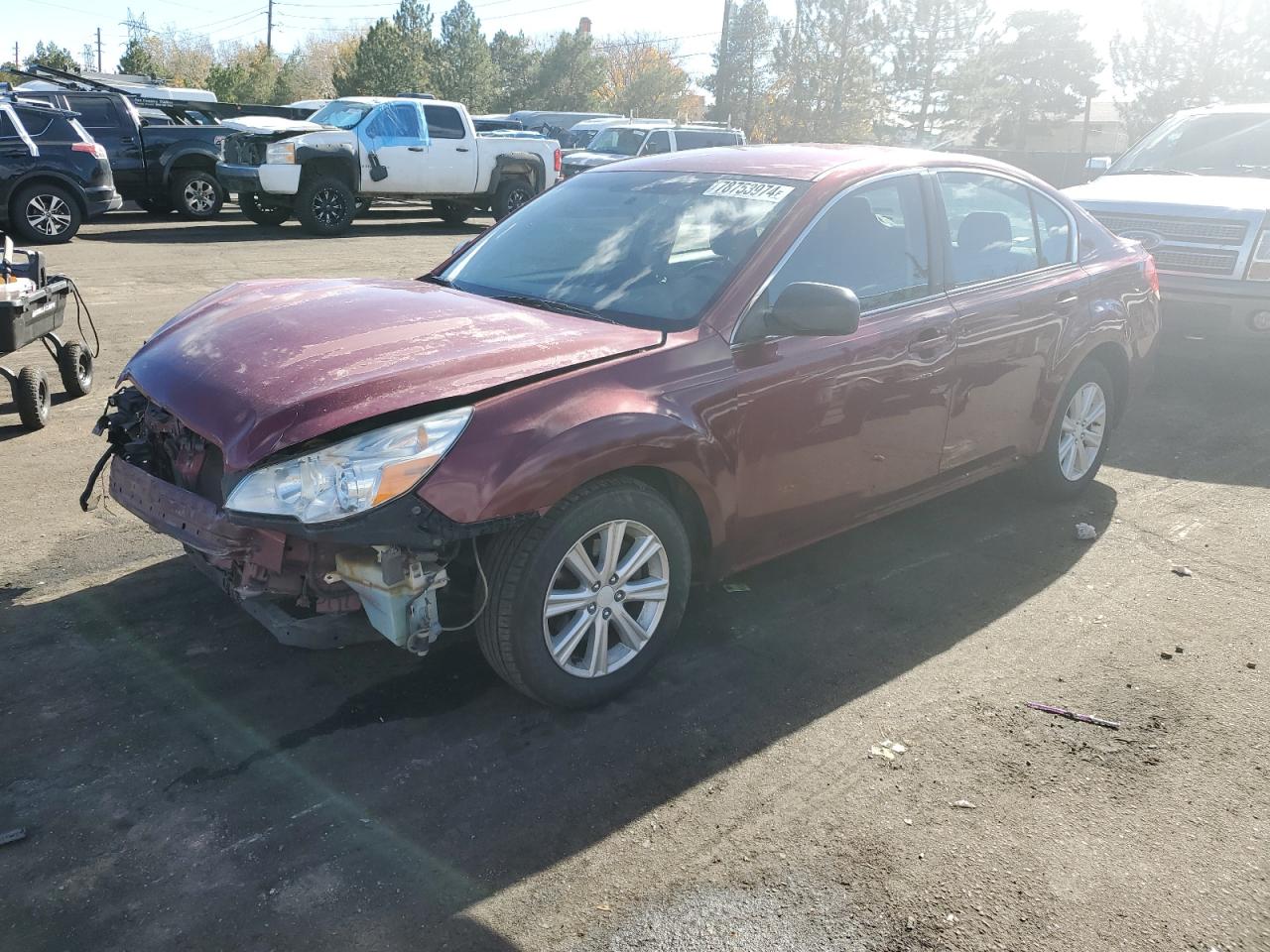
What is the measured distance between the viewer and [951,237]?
4656mm

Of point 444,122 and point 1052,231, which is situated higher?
point 444,122

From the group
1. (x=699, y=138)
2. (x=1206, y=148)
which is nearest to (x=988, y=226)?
(x=1206, y=148)

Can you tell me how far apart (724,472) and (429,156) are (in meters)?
Answer: 15.8

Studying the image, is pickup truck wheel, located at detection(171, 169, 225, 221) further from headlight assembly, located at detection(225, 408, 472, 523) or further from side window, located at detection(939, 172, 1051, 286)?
headlight assembly, located at detection(225, 408, 472, 523)

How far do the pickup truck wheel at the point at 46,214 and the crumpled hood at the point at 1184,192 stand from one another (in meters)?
12.7

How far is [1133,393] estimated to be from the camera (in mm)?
5965

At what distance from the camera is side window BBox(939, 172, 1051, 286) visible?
15.4 feet

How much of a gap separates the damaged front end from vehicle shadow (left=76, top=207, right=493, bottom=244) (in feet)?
45.0

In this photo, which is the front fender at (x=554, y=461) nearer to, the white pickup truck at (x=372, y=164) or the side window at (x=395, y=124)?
the white pickup truck at (x=372, y=164)

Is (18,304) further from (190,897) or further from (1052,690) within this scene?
(1052,690)

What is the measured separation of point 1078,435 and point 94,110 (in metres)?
16.6

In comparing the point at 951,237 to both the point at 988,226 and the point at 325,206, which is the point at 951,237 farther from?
the point at 325,206

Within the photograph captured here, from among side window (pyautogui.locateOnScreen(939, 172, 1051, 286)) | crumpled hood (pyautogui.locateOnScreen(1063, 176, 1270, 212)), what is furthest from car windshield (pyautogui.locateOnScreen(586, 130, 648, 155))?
side window (pyautogui.locateOnScreen(939, 172, 1051, 286))

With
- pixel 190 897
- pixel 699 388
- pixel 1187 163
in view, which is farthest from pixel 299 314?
pixel 1187 163
